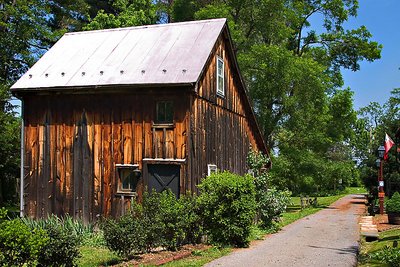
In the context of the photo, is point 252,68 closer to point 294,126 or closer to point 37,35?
point 294,126

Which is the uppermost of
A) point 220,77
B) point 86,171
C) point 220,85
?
point 220,77

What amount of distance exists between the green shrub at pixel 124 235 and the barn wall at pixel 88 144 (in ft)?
16.2

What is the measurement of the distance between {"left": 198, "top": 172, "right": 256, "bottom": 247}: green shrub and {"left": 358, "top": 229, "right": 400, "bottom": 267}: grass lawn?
3.37 meters

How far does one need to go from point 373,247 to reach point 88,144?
32.3ft

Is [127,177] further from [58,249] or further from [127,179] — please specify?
[58,249]

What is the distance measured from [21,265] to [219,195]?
25.6 ft

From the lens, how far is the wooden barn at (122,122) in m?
16.1

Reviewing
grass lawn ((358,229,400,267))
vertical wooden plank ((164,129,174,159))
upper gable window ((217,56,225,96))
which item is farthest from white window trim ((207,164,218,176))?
grass lawn ((358,229,400,267))

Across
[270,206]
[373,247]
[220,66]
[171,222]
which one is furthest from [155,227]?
[220,66]

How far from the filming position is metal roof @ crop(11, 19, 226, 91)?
54.1ft

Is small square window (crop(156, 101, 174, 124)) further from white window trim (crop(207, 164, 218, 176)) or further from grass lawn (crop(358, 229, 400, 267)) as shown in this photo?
grass lawn (crop(358, 229, 400, 267))

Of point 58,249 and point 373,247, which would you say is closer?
point 58,249

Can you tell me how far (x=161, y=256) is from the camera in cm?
1180

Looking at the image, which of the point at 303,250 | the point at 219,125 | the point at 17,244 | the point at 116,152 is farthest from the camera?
the point at 219,125
